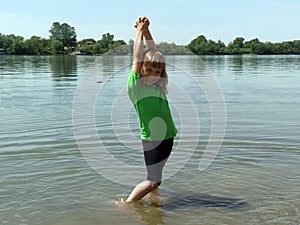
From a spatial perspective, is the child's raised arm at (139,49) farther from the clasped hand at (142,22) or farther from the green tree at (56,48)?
the green tree at (56,48)

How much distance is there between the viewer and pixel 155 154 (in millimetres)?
6191

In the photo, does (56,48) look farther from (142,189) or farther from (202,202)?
(142,189)

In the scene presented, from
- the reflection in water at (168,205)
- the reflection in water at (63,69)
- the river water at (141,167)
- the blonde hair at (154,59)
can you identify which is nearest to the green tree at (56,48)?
the reflection in water at (63,69)

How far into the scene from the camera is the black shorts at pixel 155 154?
243 inches

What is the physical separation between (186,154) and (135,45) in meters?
4.26

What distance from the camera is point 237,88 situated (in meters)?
24.9

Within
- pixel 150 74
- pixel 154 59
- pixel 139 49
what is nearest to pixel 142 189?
pixel 150 74

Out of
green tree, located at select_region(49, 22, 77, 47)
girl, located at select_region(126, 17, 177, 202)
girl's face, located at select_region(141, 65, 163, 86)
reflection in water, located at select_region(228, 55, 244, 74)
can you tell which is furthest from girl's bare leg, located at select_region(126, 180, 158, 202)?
green tree, located at select_region(49, 22, 77, 47)

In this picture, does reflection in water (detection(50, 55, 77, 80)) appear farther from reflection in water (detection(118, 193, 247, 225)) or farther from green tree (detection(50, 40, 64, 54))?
green tree (detection(50, 40, 64, 54))

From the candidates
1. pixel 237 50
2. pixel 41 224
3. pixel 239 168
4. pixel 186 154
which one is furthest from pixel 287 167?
pixel 237 50

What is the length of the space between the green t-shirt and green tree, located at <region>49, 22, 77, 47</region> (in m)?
176

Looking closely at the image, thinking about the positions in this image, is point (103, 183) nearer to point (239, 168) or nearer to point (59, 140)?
point (239, 168)

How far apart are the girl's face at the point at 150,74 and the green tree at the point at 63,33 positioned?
176198 mm

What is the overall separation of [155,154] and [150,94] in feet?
2.75
